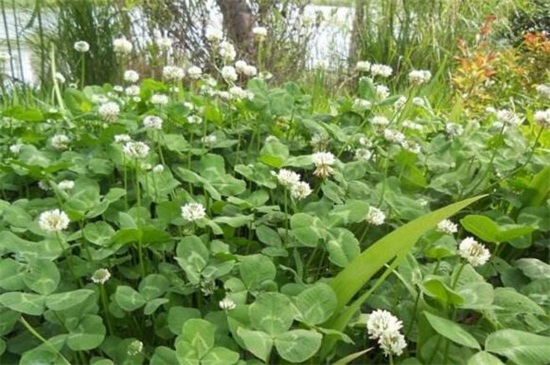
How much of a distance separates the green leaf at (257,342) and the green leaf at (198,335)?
38 millimetres

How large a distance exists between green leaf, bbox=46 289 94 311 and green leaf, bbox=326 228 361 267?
12.4 inches

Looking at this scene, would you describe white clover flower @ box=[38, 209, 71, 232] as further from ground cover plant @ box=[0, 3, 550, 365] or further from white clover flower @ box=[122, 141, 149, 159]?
white clover flower @ box=[122, 141, 149, 159]

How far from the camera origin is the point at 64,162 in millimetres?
1089

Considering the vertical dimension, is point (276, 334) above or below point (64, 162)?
below

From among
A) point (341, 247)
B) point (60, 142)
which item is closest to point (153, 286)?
point (341, 247)

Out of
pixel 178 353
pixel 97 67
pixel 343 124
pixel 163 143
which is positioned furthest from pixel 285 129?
pixel 97 67

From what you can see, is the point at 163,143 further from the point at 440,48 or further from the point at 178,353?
the point at 440,48

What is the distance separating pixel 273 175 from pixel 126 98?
25.2 inches

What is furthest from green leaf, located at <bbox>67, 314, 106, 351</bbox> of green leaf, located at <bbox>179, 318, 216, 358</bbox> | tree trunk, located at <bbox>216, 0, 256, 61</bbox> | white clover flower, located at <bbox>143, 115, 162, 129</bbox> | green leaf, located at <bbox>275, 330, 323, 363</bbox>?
tree trunk, located at <bbox>216, 0, 256, 61</bbox>

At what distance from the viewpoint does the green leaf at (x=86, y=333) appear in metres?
0.76

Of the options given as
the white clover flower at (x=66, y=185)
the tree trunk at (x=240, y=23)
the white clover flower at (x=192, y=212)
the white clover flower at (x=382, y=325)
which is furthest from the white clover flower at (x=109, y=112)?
the tree trunk at (x=240, y=23)

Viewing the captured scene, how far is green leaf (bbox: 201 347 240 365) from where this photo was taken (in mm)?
712

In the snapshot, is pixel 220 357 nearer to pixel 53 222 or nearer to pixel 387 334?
pixel 387 334

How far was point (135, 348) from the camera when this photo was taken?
0.79 m
